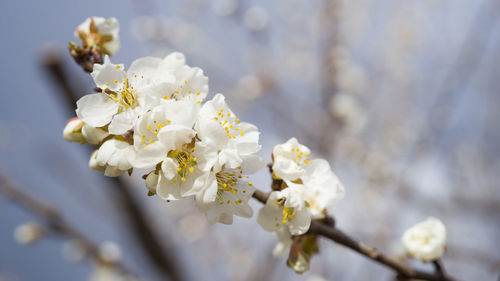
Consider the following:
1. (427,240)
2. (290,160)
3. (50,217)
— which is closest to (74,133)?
(290,160)

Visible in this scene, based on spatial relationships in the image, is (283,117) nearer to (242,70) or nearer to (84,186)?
(242,70)

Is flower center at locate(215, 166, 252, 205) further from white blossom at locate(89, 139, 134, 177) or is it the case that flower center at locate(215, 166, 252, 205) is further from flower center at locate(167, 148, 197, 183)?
white blossom at locate(89, 139, 134, 177)

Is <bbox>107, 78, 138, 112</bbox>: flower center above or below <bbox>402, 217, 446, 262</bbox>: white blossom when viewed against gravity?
below

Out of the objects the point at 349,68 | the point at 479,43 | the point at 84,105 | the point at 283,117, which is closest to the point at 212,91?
the point at 283,117

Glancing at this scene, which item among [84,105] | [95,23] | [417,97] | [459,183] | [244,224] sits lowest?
[84,105]

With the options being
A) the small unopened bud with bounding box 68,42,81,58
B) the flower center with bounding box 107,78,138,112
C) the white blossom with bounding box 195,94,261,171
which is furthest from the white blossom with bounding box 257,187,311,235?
the small unopened bud with bounding box 68,42,81,58

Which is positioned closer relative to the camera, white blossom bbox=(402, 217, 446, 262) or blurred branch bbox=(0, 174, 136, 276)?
white blossom bbox=(402, 217, 446, 262)

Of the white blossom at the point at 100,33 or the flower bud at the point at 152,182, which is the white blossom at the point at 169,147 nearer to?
the flower bud at the point at 152,182

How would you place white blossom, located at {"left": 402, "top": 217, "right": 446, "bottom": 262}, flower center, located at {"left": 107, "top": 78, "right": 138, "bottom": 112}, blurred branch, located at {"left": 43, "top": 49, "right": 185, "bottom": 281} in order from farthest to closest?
blurred branch, located at {"left": 43, "top": 49, "right": 185, "bottom": 281}
white blossom, located at {"left": 402, "top": 217, "right": 446, "bottom": 262}
flower center, located at {"left": 107, "top": 78, "right": 138, "bottom": 112}
